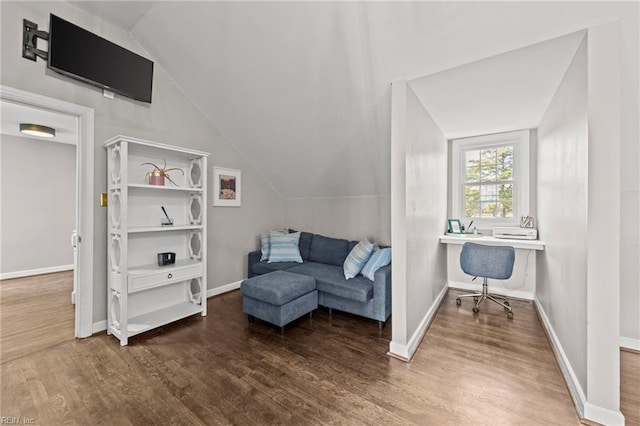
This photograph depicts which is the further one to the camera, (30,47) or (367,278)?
(367,278)

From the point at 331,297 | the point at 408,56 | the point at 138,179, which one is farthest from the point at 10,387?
the point at 408,56

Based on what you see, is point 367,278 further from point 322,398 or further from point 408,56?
point 408,56

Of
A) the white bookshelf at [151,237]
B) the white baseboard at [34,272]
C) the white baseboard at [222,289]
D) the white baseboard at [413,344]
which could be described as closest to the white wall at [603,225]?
the white baseboard at [413,344]

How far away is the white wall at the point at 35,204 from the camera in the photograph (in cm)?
437

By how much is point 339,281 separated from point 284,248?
4.03 ft

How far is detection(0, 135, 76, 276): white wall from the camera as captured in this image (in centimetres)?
437

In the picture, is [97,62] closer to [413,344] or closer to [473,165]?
[413,344]

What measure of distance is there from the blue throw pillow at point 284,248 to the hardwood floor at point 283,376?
1115 mm

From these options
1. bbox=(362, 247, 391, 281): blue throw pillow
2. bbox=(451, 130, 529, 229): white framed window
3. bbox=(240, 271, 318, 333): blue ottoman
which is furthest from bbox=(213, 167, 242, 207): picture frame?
bbox=(451, 130, 529, 229): white framed window

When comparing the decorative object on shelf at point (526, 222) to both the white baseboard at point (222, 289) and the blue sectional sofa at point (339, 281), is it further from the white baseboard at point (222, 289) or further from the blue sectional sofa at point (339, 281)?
the white baseboard at point (222, 289)

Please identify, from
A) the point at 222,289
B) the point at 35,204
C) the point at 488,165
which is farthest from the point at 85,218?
the point at 488,165

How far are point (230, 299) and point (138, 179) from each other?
1.83 meters

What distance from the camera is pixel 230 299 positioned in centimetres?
349

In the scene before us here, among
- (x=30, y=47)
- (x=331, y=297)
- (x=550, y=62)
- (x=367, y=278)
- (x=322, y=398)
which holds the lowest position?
(x=322, y=398)
